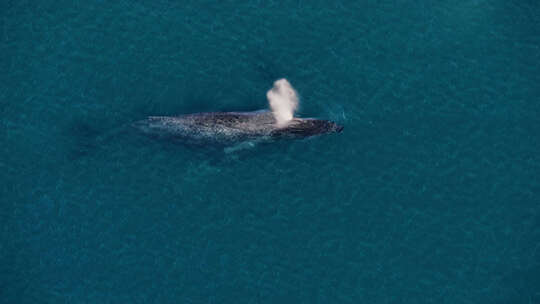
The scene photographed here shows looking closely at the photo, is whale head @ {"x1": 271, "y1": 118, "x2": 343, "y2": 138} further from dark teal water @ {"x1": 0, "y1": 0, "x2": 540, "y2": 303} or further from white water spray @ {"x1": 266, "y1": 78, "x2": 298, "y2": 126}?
dark teal water @ {"x1": 0, "y1": 0, "x2": 540, "y2": 303}

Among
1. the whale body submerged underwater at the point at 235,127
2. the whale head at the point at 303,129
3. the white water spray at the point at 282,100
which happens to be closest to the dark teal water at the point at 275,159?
the white water spray at the point at 282,100

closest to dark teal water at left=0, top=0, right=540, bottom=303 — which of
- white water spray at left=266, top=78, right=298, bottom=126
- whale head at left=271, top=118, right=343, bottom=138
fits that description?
white water spray at left=266, top=78, right=298, bottom=126

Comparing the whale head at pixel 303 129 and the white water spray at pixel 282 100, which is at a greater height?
the white water spray at pixel 282 100

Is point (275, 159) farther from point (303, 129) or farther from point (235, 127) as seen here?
point (235, 127)

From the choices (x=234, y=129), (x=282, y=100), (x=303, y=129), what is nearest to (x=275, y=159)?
(x=303, y=129)

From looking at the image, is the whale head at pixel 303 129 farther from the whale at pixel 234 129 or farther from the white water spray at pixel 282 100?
the white water spray at pixel 282 100

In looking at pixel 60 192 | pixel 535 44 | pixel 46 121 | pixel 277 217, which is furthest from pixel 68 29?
pixel 535 44

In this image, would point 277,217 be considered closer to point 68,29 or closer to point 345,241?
point 345,241
